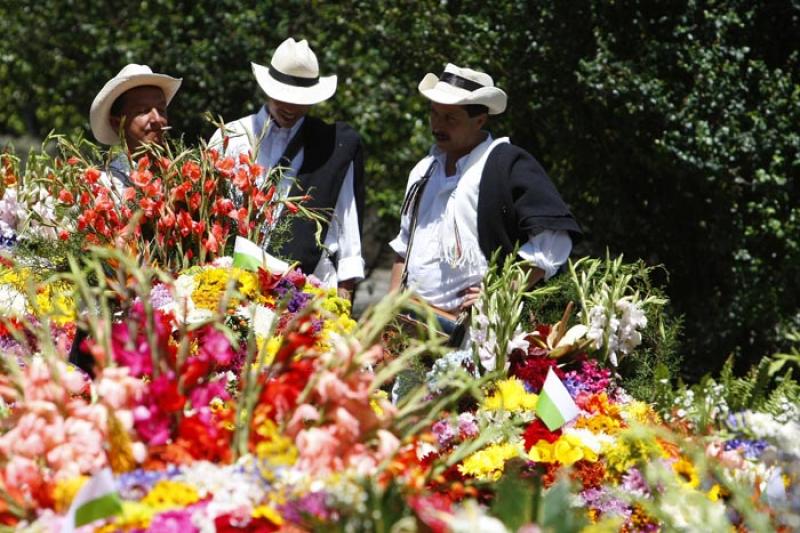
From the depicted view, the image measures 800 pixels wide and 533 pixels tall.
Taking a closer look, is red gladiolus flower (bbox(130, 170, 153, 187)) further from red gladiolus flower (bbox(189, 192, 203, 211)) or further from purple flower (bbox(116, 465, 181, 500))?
purple flower (bbox(116, 465, 181, 500))

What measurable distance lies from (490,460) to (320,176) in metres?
1.73

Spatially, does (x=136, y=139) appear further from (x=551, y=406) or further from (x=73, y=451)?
(x=73, y=451)

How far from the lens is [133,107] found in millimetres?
4062

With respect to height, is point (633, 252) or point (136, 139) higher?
point (136, 139)

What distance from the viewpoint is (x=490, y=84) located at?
4.07m

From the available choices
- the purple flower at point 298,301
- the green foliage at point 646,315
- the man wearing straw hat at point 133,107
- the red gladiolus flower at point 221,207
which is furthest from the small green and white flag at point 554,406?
the man wearing straw hat at point 133,107

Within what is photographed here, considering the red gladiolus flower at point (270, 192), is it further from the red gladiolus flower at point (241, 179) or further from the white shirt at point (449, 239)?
the white shirt at point (449, 239)

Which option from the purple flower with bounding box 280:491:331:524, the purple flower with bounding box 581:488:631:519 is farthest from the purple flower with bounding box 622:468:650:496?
the purple flower with bounding box 280:491:331:524

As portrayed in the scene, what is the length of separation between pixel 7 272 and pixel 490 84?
1.76m

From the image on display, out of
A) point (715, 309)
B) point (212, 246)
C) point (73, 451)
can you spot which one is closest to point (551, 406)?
point (212, 246)

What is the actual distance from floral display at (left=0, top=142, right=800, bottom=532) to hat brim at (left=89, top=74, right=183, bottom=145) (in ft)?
3.31

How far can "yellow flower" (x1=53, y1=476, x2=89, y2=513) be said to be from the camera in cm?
181

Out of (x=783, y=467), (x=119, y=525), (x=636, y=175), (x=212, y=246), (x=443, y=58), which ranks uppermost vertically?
(x=119, y=525)

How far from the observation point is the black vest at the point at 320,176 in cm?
410
